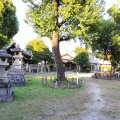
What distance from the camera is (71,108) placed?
8.02 meters

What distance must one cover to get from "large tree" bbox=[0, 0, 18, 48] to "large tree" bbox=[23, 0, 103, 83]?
12.9 feet

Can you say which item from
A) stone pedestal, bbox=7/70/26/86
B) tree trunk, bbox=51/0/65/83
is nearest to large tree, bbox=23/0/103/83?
tree trunk, bbox=51/0/65/83

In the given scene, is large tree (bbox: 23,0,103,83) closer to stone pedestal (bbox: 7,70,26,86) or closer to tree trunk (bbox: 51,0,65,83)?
tree trunk (bbox: 51,0,65,83)

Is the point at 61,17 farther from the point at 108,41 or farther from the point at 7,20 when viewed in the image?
the point at 108,41

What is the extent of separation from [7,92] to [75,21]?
9519 mm

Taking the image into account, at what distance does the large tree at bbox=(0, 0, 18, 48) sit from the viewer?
20.2 m

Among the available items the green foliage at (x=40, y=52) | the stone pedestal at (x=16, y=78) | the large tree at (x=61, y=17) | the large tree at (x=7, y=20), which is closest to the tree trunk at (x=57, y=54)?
the large tree at (x=61, y=17)

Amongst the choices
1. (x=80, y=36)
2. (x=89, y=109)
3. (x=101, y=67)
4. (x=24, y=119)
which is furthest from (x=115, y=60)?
(x=101, y=67)

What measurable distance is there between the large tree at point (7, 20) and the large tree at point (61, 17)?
393 cm

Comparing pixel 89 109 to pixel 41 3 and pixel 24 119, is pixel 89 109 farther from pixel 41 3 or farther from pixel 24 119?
pixel 41 3

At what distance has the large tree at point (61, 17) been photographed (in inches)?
624

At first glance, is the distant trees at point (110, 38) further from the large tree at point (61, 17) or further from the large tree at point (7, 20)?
the large tree at point (7, 20)

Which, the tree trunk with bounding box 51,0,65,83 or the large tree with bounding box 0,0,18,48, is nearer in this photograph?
the tree trunk with bounding box 51,0,65,83

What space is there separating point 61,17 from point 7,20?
7.06 metres
